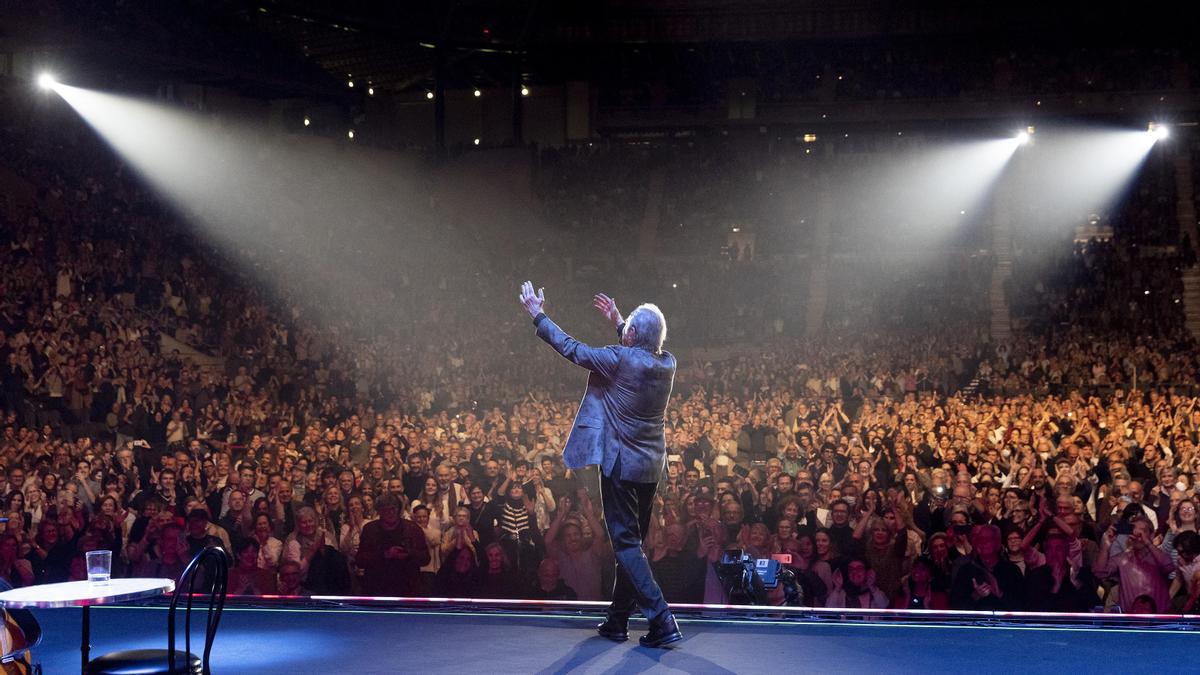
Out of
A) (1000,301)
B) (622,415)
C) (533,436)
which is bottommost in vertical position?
(533,436)

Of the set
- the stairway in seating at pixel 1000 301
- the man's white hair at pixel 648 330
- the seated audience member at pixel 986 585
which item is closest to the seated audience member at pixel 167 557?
the man's white hair at pixel 648 330

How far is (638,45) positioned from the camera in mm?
21891

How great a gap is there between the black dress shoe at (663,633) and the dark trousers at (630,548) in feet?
0.07

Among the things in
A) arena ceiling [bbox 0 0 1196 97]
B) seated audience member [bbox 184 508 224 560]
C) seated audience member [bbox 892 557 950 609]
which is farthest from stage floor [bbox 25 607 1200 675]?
arena ceiling [bbox 0 0 1196 97]

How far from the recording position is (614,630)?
3.91 metres

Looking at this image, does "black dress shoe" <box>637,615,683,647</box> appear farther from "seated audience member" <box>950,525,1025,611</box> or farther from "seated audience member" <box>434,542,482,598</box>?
"seated audience member" <box>950,525,1025,611</box>

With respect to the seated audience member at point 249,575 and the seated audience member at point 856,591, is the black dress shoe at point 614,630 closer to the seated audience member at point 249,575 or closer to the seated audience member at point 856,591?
the seated audience member at point 856,591

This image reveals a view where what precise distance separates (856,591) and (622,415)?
2.13m

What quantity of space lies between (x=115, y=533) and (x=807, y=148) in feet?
60.1

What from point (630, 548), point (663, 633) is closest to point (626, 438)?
point (630, 548)

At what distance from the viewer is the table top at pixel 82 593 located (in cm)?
272

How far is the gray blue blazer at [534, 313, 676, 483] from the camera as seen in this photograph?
382 centimetres

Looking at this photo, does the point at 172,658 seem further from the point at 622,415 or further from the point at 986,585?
the point at 986,585

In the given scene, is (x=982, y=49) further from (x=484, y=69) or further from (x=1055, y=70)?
(x=484, y=69)
